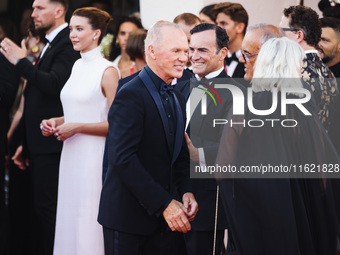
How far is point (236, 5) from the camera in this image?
570cm

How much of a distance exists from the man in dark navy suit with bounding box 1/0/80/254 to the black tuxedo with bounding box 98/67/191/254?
141 centimetres

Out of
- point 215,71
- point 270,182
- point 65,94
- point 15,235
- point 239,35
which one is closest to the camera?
point 270,182

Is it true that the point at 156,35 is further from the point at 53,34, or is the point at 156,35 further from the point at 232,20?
the point at 232,20

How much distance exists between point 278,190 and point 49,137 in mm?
2086

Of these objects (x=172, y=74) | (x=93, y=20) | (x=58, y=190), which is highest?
(x=93, y=20)

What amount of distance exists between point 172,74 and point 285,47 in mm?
595

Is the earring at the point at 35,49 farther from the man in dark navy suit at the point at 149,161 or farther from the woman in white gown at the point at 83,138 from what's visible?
the man in dark navy suit at the point at 149,161

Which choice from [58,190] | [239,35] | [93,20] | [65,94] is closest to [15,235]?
[58,190]

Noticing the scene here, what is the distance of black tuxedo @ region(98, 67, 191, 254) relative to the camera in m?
2.94

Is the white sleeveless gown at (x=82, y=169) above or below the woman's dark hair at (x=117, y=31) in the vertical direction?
below

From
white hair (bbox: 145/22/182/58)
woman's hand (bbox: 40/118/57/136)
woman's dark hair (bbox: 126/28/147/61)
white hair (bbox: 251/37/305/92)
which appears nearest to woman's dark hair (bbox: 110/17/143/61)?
woman's dark hair (bbox: 126/28/147/61)

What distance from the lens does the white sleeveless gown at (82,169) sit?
416cm

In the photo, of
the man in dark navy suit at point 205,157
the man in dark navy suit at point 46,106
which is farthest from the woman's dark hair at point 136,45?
the man in dark navy suit at point 205,157

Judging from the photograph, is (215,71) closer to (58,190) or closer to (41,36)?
(58,190)
